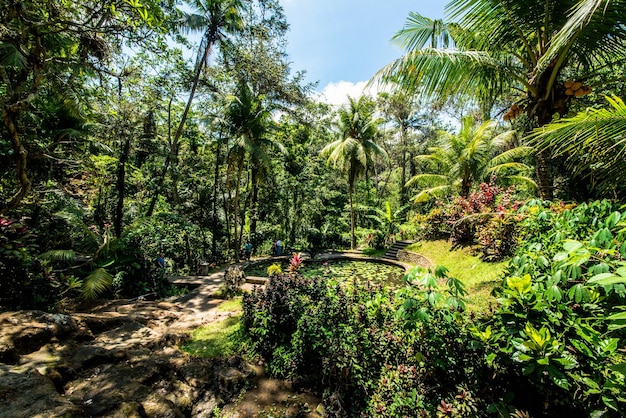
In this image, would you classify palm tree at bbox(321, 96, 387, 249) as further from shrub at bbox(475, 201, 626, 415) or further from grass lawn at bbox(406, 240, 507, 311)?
shrub at bbox(475, 201, 626, 415)

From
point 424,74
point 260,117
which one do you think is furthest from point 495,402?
point 260,117

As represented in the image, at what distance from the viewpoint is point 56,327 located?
12.4 ft

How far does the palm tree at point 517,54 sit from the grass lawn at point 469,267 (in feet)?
7.97

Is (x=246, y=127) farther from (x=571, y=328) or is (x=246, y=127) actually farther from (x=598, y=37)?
(x=571, y=328)

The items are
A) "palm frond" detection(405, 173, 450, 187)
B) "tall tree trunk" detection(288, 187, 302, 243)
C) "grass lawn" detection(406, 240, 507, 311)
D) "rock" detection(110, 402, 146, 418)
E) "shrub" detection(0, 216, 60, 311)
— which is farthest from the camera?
"tall tree trunk" detection(288, 187, 302, 243)

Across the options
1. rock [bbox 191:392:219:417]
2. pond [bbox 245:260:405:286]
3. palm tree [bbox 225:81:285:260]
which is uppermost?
palm tree [bbox 225:81:285:260]

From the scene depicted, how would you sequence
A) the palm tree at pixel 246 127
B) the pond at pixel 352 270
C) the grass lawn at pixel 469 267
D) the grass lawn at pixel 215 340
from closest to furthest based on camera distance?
the grass lawn at pixel 215 340, the grass lawn at pixel 469 267, the pond at pixel 352 270, the palm tree at pixel 246 127

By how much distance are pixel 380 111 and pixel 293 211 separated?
36.7 feet

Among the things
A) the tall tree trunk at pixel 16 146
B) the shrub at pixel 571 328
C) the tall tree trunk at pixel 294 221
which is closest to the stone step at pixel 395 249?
the tall tree trunk at pixel 294 221

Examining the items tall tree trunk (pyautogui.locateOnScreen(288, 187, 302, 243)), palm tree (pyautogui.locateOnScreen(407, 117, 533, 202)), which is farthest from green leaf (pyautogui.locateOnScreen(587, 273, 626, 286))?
tall tree trunk (pyautogui.locateOnScreen(288, 187, 302, 243))

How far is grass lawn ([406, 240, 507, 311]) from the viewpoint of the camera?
549cm

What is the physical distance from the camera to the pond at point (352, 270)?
1012cm

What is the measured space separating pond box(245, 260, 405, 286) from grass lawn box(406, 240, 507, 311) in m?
1.69

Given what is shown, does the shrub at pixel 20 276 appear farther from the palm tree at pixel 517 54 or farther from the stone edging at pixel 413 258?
the stone edging at pixel 413 258
